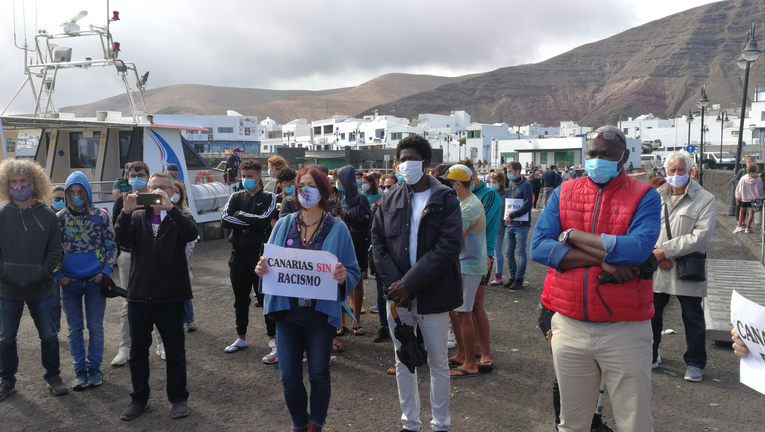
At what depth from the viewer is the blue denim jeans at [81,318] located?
513 cm

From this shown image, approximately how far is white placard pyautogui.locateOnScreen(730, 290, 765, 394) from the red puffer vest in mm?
426

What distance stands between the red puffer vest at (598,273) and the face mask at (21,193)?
4.51 metres

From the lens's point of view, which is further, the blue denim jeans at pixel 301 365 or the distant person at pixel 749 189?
the distant person at pixel 749 189

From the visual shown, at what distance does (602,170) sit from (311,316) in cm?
214

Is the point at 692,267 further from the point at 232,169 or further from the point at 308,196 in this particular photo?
the point at 232,169

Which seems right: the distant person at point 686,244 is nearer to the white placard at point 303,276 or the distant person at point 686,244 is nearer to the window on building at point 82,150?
the white placard at point 303,276

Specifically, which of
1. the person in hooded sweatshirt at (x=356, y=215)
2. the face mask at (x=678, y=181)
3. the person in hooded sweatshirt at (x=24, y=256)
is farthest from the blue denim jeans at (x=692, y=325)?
the person in hooded sweatshirt at (x=24, y=256)

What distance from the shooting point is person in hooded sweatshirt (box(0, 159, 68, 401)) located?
15.5 feet

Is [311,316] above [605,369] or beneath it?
above

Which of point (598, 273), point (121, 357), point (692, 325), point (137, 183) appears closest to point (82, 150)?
point (137, 183)

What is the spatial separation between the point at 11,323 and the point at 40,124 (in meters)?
9.36

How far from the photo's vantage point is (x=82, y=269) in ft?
16.7

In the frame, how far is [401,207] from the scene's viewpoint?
3.98 metres

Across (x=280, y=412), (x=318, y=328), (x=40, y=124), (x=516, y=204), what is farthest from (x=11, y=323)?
(x=40, y=124)
